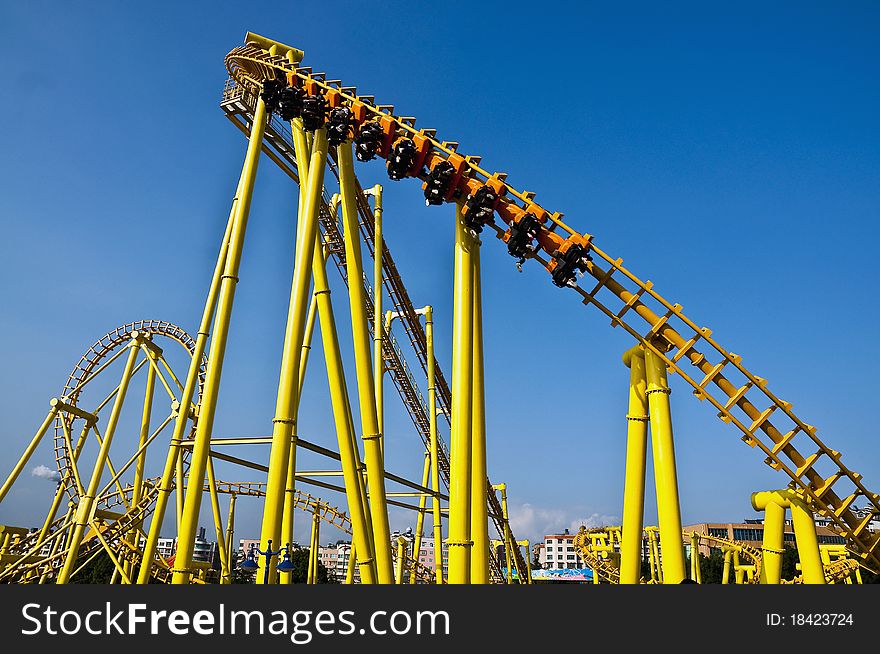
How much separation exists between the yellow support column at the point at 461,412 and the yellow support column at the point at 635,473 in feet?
5.89

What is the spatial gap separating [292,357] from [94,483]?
324 inches

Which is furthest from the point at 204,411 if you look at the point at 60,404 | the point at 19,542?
the point at 19,542

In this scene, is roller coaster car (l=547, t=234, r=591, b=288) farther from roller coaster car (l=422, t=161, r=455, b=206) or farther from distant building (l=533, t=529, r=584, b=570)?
distant building (l=533, t=529, r=584, b=570)

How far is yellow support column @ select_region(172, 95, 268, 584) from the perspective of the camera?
23.5ft

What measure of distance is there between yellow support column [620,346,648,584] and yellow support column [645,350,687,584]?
0.22m

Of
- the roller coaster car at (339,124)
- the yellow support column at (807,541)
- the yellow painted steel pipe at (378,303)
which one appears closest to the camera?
the yellow support column at (807,541)

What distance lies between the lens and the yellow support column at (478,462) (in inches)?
275

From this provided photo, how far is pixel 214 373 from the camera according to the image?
753 cm

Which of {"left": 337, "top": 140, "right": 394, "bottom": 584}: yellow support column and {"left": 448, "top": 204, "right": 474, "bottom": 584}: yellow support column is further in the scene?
{"left": 337, "top": 140, "right": 394, "bottom": 584}: yellow support column

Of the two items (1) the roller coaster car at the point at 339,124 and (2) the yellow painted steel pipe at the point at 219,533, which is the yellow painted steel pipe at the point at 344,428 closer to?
(1) the roller coaster car at the point at 339,124

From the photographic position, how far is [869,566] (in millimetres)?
8086

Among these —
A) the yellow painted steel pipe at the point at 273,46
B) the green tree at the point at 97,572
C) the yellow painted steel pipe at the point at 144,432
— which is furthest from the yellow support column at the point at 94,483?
the green tree at the point at 97,572

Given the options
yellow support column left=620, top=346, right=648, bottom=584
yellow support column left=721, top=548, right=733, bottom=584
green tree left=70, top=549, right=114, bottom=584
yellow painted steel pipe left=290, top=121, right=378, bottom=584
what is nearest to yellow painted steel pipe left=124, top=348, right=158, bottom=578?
yellow painted steel pipe left=290, top=121, right=378, bottom=584

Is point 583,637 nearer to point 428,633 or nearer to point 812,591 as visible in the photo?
point 428,633
